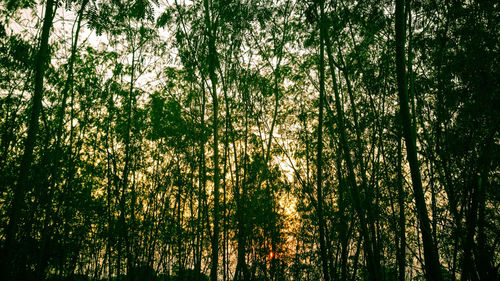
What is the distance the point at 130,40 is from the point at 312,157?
19.6 feet

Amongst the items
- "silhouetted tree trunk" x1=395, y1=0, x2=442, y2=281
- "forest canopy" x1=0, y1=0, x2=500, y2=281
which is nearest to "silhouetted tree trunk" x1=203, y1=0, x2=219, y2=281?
"forest canopy" x1=0, y1=0, x2=500, y2=281

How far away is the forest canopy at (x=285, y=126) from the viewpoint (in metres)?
2.89

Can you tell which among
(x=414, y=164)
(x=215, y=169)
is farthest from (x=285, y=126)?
(x=414, y=164)

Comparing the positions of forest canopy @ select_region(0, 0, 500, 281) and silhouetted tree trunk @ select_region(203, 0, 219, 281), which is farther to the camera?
silhouetted tree trunk @ select_region(203, 0, 219, 281)

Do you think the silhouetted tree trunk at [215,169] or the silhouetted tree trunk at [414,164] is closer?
the silhouetted tree trunk at [414,164]

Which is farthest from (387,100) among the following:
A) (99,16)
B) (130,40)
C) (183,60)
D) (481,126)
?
(130,40)

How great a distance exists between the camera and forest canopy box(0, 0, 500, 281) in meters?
2.89

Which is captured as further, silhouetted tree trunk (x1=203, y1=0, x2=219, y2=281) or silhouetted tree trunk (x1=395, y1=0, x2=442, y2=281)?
silhouetted tree trunk (x1=203, y1=0, x2=219, y2=281)

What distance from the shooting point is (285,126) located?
25.7 ft

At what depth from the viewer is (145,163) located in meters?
8.12

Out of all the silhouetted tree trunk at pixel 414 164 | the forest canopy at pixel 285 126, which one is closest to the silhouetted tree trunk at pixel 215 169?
the forest canopy at pixel 285 126

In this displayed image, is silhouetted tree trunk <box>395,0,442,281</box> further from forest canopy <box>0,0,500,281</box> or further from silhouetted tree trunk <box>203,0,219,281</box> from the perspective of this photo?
silhouetted tree trunk <box>203,0,219,281</box>

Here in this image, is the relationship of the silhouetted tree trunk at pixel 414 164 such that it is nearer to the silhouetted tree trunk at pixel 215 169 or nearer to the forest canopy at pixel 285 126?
the forest canopy at pixel 285 126

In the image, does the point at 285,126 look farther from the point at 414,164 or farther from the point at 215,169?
the point at 414,164
